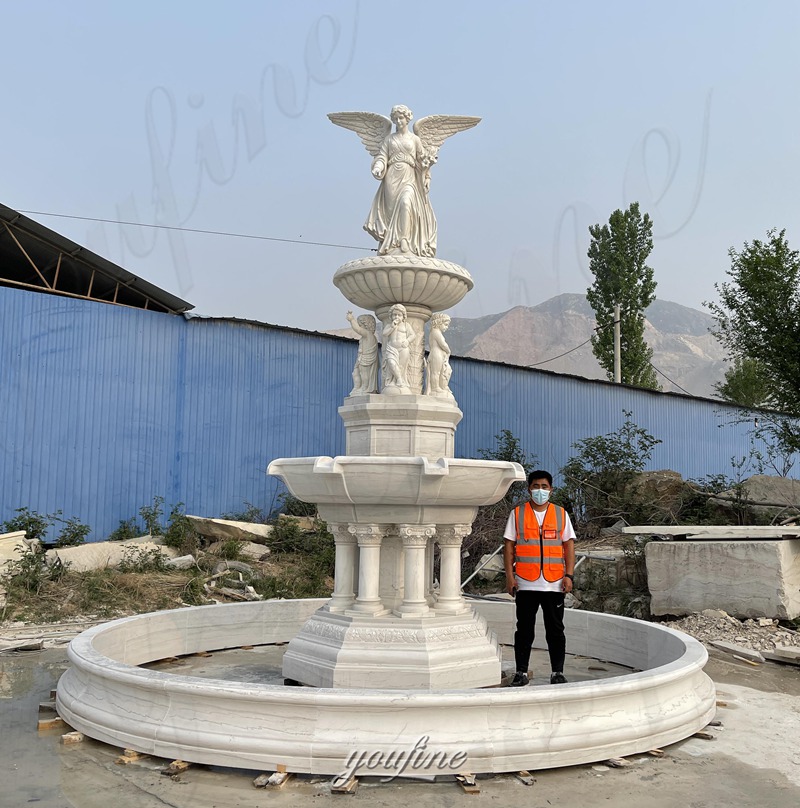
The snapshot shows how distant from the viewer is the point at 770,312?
14602 mm

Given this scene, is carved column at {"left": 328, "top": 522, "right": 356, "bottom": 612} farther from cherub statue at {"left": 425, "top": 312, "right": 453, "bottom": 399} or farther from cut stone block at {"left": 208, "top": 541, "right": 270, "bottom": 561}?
cut stone block at {"left": 208, "top": 541, "right": 270, "bottom": 561}

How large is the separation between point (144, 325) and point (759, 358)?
11967 mm

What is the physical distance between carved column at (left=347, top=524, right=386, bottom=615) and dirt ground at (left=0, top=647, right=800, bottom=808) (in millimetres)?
1982

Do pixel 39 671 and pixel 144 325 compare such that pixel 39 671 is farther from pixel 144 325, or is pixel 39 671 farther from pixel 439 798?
pixel 144 325

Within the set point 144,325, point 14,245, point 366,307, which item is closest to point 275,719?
point 366,307

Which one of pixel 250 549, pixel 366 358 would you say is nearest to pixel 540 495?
pixel 366 358

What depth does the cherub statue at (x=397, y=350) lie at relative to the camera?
6.66 m

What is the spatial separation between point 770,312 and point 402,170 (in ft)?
33.8

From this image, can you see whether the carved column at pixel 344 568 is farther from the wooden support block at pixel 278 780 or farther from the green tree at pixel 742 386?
the green tree at pixel 742 386

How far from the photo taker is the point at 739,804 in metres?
3.91

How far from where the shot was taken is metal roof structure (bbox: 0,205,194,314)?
Result: 46.3 ft

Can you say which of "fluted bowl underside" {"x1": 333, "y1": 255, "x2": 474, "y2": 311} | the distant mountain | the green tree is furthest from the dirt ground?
the distant mountain

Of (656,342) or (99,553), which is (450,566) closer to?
(99,553)

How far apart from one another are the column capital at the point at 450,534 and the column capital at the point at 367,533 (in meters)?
0.55
